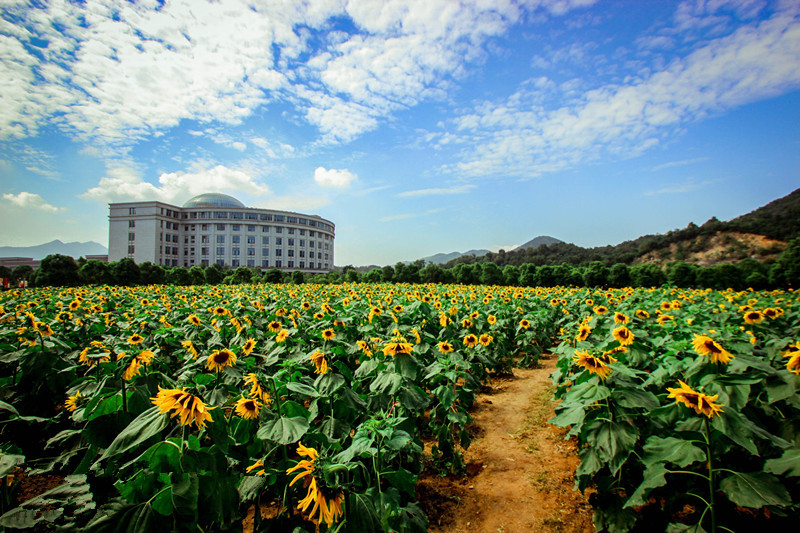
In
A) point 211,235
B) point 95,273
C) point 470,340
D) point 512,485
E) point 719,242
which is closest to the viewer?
point 512,485

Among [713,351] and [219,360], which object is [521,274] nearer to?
[713,351]

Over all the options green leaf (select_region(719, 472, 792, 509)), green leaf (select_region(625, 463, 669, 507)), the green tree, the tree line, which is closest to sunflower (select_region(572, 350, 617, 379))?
green leaf (select_region(625, 463, 669, 507))

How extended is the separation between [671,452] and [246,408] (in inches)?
116

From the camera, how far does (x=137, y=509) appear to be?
1.61m

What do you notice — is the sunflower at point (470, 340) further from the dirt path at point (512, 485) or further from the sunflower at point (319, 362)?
the sunflower at point (319, 362)

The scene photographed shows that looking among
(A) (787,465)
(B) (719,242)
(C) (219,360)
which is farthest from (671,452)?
(B) (719,242)

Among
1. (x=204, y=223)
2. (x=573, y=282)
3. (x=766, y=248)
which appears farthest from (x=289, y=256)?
(x=766, y=248)

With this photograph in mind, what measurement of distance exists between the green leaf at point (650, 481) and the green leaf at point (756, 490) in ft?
1.06

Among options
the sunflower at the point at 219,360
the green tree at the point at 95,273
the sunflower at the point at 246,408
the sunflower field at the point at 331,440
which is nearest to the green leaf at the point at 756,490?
the sunflower field at the point at 331,440

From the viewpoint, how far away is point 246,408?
2424 millimetres

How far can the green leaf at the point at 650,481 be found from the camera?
214 cm

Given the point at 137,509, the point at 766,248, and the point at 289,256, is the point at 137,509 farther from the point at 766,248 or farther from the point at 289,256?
the point at 289,256

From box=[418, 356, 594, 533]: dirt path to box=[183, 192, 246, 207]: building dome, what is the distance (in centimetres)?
11756

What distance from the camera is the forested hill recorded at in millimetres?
62219
